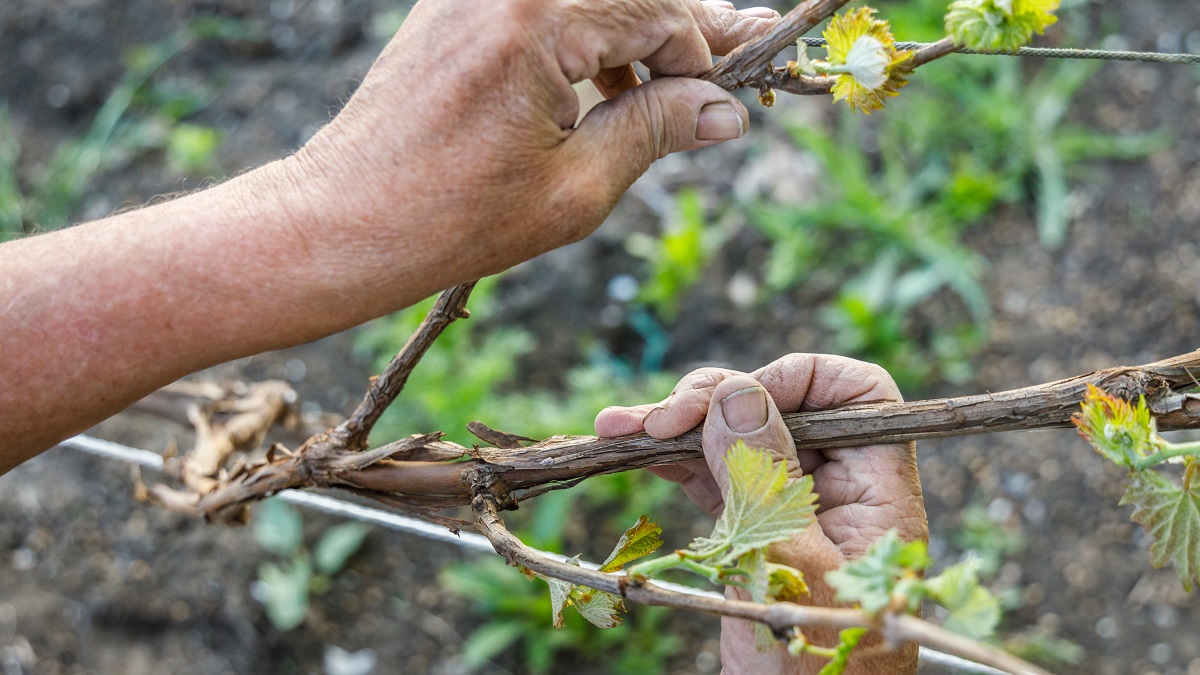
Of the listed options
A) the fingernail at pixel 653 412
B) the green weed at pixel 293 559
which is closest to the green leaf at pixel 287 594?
Result: the green weed at pixel 293 559

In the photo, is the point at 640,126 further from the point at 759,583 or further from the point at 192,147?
the point at 192,147

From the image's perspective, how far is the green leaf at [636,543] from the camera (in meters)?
0.77

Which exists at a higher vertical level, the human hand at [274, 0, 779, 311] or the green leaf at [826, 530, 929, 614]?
the human hand at [274, 0, 779, 311]

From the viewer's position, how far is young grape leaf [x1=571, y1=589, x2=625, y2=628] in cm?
77

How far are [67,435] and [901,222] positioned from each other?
206 centimetres

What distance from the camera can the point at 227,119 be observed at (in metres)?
3.02

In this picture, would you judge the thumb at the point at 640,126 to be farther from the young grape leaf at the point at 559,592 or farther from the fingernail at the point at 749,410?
the young grape leaf at the point at 559,592

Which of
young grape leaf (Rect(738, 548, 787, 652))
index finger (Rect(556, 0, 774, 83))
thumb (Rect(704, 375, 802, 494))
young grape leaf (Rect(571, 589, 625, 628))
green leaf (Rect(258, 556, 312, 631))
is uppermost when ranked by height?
index finger (Rect(556, 0, 774, 83))

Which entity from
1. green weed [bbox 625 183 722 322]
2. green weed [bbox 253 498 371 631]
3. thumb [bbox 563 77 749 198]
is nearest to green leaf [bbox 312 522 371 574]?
green weed [bbox 253 498 371 631]

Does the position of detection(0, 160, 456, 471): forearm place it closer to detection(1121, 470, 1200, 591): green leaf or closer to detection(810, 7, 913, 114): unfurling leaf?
detection(810, 7, 913, 114): unfurling leaf

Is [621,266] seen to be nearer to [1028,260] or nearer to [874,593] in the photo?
[1028,260]

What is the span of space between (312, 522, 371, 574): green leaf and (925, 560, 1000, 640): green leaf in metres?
1.82

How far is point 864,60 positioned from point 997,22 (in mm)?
107

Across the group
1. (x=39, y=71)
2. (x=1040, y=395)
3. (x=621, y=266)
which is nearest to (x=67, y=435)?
(x=1040, y=395)
